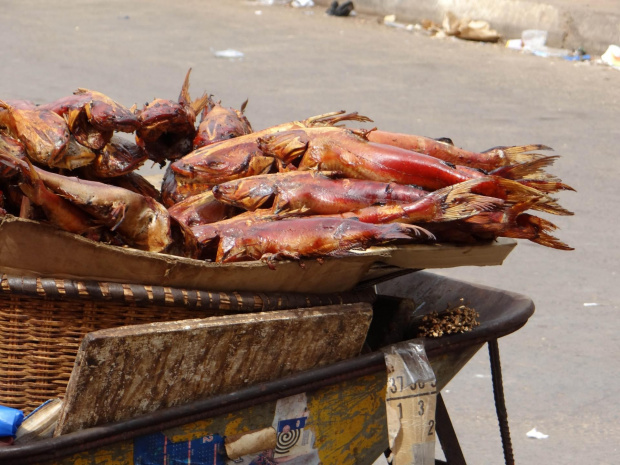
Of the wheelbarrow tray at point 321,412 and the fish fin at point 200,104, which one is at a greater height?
the fish fin at point 200,104

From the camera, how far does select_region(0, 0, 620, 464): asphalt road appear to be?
12.5 feet

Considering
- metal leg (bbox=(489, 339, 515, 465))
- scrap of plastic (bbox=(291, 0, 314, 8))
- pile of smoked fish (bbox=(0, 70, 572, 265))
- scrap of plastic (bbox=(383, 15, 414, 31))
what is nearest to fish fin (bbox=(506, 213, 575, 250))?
pile of smoked fish (bbox=(0, 70, 572, 265))

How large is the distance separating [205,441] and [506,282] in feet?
10.2

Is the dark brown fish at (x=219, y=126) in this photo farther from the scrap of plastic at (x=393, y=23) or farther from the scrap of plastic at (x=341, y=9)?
the scrap of plastic at (x=341, y=9)

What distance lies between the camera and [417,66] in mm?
9211

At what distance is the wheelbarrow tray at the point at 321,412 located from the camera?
180 centimetres

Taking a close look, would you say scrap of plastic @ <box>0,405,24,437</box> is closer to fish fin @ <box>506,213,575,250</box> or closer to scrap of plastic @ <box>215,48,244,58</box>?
fish fin @ <box>506,213,575,250</box>

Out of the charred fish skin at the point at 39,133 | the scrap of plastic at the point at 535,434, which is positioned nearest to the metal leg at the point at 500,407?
the scrap of plastic at the point at 535,434

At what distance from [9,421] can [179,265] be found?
0.45m

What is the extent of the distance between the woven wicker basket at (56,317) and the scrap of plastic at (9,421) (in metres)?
0.09

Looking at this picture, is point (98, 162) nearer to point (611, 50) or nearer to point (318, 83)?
point (318, 83)

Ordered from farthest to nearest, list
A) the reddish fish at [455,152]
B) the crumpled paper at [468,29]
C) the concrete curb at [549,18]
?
1. the crumpled paper at [468,29]
2. the concrete curb at [549,18]
3. the reddish fish at [455,152]

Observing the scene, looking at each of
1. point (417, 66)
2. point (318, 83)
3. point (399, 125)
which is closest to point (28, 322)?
point (399, 125)

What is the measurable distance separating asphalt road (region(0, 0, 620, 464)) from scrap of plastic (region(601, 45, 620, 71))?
12cm
